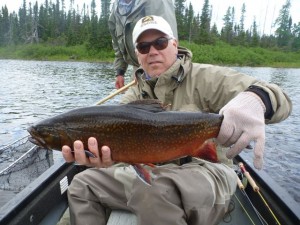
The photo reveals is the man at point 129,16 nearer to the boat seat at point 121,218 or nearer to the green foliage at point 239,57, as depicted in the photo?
the boat seat at point 121,218

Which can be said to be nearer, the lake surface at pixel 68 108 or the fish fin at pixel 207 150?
the fish fin at pixel 207 150

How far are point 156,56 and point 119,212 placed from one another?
1.60 meters

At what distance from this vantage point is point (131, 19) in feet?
19.7

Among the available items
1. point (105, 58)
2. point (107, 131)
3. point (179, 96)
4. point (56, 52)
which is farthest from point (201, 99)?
point (56, 52)

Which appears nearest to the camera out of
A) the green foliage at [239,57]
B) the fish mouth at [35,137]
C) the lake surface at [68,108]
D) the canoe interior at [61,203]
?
the fish mouth at [35,137]

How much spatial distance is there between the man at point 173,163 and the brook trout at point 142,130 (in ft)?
0.31

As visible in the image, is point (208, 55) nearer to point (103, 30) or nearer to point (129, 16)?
point (103, 30)

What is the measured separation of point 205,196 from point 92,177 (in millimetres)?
1131

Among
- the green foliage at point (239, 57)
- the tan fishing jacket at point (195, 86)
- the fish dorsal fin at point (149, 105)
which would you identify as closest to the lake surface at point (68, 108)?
the tan fishing jacket at point (195, 86)

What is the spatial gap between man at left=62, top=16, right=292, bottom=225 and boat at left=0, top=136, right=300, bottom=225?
0.33 metres

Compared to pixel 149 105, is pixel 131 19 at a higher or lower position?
higher

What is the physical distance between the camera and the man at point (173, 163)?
8.58ft

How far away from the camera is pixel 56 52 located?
6356cm

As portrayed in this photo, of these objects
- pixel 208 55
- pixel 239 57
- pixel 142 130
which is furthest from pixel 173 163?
pixel 239 57
